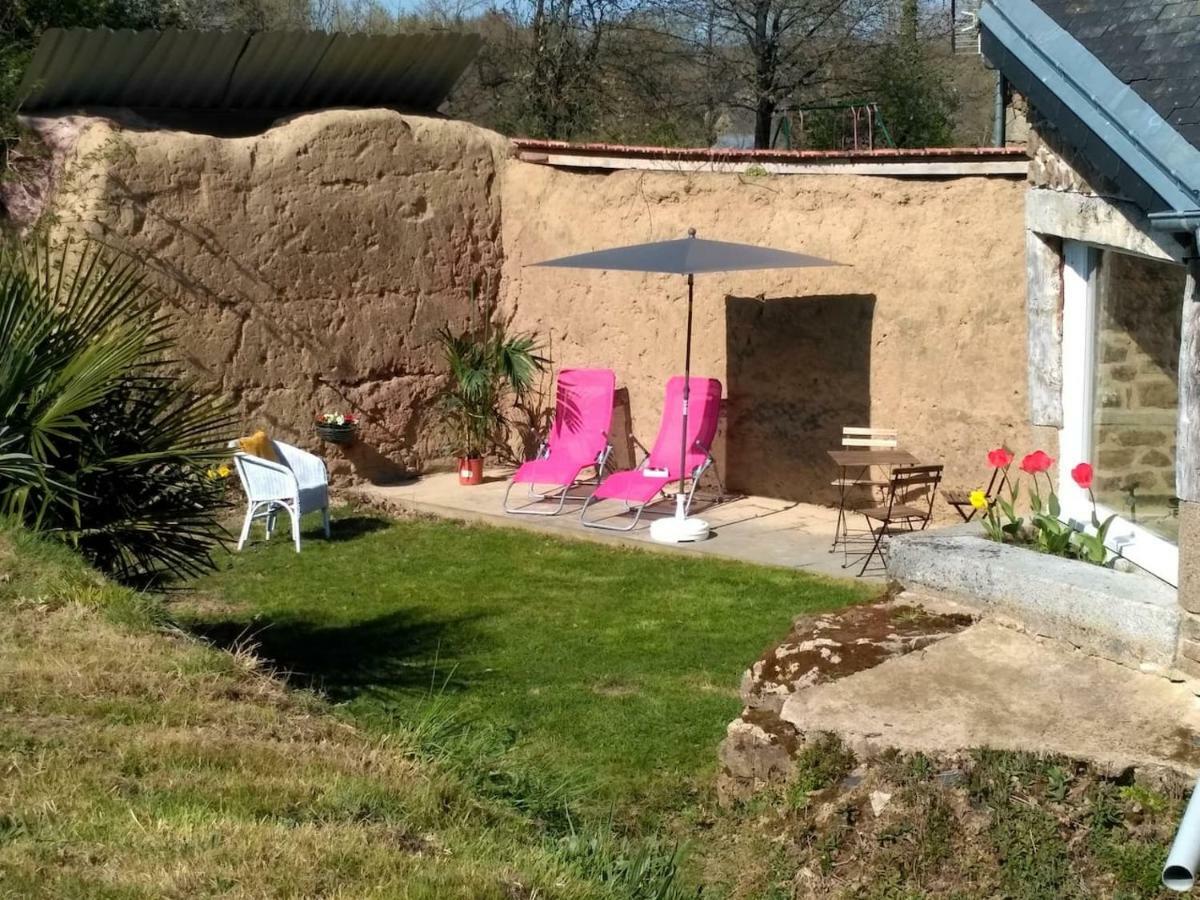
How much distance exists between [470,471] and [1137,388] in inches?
283

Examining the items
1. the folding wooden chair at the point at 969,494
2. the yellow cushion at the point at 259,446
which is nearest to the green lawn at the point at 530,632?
the yellow cushion at the point at 259,446

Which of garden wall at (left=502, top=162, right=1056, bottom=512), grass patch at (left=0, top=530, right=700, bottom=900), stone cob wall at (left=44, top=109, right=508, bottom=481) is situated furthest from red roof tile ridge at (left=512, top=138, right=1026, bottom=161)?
grass patch at (left=0, top=530, right=700, bottom=900)

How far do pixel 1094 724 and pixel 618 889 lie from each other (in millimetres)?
1926

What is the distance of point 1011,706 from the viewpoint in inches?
201

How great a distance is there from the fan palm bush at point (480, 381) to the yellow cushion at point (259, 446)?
2.14 metres

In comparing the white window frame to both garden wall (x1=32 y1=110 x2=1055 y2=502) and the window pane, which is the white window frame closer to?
the window pane

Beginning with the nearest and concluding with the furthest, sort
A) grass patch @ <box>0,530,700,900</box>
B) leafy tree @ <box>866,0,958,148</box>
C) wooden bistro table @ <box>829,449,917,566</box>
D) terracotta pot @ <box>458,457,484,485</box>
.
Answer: grass patch @ <box>0,530,700,900</box>, wooden bistro table @ <box>829,449,917,566</box>, terracotta pot @ <box>458,457,484,485</box>, leafy tree @ <box>866,0,958,148</box>

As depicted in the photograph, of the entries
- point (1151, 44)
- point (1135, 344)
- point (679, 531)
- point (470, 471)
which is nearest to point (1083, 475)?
point (1135, 344)

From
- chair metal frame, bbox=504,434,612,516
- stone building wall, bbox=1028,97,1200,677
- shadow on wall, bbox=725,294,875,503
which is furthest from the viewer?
chair metal frame, bbox=504,434,612,516

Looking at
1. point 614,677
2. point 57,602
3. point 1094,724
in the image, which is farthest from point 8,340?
point 1094,724

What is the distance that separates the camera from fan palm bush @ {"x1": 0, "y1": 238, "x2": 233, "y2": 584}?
6215mm

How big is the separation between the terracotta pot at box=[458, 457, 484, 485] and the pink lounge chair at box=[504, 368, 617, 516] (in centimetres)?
56

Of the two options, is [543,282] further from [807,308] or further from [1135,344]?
[1135,344]

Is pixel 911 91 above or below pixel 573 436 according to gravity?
above
